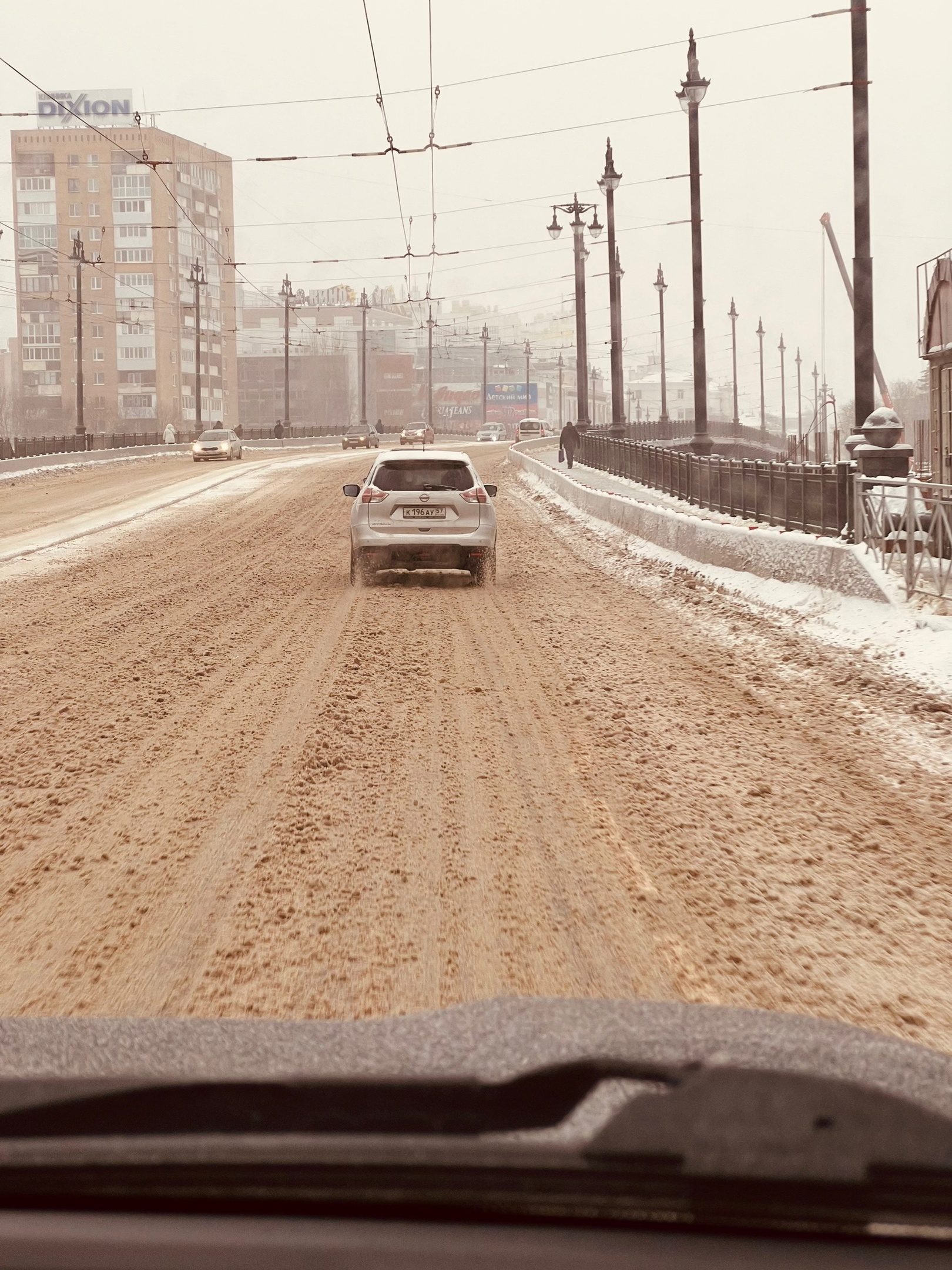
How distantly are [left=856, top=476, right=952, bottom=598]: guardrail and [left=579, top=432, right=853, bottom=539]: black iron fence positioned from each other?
1.45 meters

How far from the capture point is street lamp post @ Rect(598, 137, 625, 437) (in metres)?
39.9

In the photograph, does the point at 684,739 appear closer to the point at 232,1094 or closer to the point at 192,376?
the point at 232,1094

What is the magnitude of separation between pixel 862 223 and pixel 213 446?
42.5 meters

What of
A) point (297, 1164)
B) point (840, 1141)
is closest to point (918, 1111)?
point (840, 1141)

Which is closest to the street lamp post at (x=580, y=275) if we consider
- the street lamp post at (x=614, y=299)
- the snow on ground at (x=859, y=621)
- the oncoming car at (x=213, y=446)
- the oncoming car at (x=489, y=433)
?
the street lamp post at (x=614, y=299)

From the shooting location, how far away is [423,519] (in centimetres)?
1666

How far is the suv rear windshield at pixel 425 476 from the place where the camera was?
1678 cm

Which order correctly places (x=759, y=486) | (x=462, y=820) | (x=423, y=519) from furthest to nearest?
(x=759, y=486) → (x=423, y=519) → (x=462, y=820)

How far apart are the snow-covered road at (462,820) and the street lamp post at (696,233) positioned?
19.5 metres

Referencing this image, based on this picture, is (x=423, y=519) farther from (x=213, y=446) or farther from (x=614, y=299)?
(x=213, y=446)

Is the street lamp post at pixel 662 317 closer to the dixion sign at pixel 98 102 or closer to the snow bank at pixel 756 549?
the snow bank at pixel 756 549

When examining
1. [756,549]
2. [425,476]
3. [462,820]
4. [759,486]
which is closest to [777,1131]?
[462,820]

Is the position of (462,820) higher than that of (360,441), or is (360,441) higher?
(360,441)

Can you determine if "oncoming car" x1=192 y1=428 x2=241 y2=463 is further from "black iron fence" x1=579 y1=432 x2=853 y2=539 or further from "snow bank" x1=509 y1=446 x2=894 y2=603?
"snow bank" x1=509 y1=446 x2=894 y2=603
